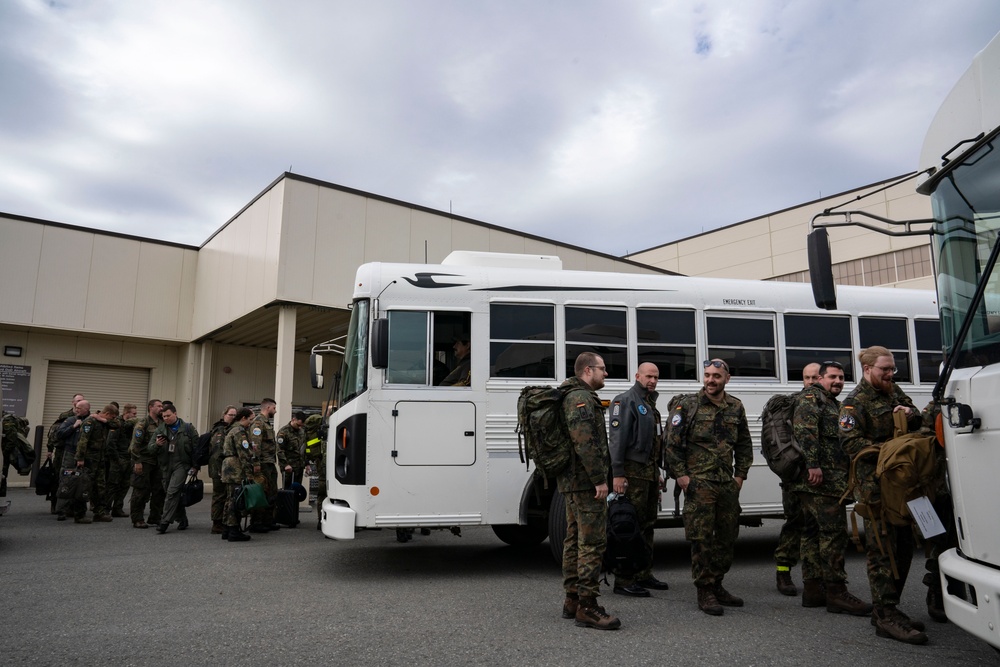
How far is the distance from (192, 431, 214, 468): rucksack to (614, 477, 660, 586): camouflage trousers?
6.89m

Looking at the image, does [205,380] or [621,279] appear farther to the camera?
[205,380]

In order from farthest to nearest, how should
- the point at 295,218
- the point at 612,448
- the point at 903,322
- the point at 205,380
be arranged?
the point at 205,380
the point at 295,218
the point at 903,322
the point at 612,448

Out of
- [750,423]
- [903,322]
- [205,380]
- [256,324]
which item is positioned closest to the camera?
[750,423]

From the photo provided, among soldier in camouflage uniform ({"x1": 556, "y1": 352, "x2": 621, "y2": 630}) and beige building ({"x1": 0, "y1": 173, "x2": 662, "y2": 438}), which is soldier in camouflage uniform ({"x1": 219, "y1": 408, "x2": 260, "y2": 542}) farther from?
beige building ({"x1": 0, "y1": 173, "x2": 662, "y2": 438})

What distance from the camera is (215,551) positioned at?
8781mm

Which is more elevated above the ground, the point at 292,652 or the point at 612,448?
the point at 612,448

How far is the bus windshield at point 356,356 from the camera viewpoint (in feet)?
23.6

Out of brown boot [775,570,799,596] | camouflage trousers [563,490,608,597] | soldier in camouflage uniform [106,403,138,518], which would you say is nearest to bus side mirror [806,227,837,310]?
Answer: camouflage trousers [563,490,608,597]

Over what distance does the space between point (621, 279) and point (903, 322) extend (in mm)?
3283

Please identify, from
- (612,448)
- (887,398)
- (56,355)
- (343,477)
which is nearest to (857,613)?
(887,398)

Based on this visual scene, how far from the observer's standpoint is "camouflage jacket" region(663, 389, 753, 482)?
5730mm

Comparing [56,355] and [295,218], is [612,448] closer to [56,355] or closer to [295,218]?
[295,218]

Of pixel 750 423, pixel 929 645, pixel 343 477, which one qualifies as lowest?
pixel 929 645

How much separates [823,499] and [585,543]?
6.09 feet
